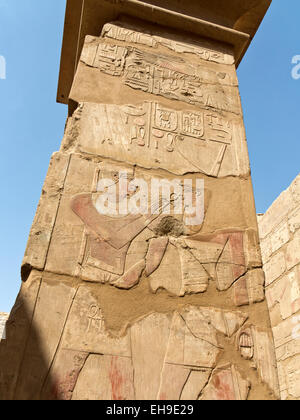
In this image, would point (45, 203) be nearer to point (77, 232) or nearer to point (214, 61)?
point (77, 232)

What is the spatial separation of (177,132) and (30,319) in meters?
1.19

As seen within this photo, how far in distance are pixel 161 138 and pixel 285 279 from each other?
2756 millimetres

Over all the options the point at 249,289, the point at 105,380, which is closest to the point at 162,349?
the point at 105,380

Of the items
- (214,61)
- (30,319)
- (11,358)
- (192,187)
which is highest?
(214,61)

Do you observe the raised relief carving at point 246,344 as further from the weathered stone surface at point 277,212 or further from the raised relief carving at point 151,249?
the weathered stone surface at point 277,212

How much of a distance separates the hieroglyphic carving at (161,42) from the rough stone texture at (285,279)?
6.57 feet

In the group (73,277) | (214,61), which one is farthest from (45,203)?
(214,61)

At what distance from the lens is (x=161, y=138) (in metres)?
1.87

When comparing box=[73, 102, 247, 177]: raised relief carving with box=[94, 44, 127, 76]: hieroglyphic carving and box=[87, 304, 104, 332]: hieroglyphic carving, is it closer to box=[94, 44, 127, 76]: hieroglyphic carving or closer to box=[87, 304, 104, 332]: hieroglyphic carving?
box=[94, 44, 127, 76]: hieroglyphic carving

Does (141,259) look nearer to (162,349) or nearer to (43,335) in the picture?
(162,349)

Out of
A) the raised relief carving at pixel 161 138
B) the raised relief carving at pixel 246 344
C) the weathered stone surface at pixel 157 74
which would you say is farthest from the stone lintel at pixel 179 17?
the raised relief carving at pixel 246 344

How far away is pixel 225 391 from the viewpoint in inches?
51.8

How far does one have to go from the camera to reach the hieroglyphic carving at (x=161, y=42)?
7.36 feet

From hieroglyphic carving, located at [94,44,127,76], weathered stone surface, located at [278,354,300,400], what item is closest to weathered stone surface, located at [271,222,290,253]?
weathered stone surface, located at [278,354,300,400]
